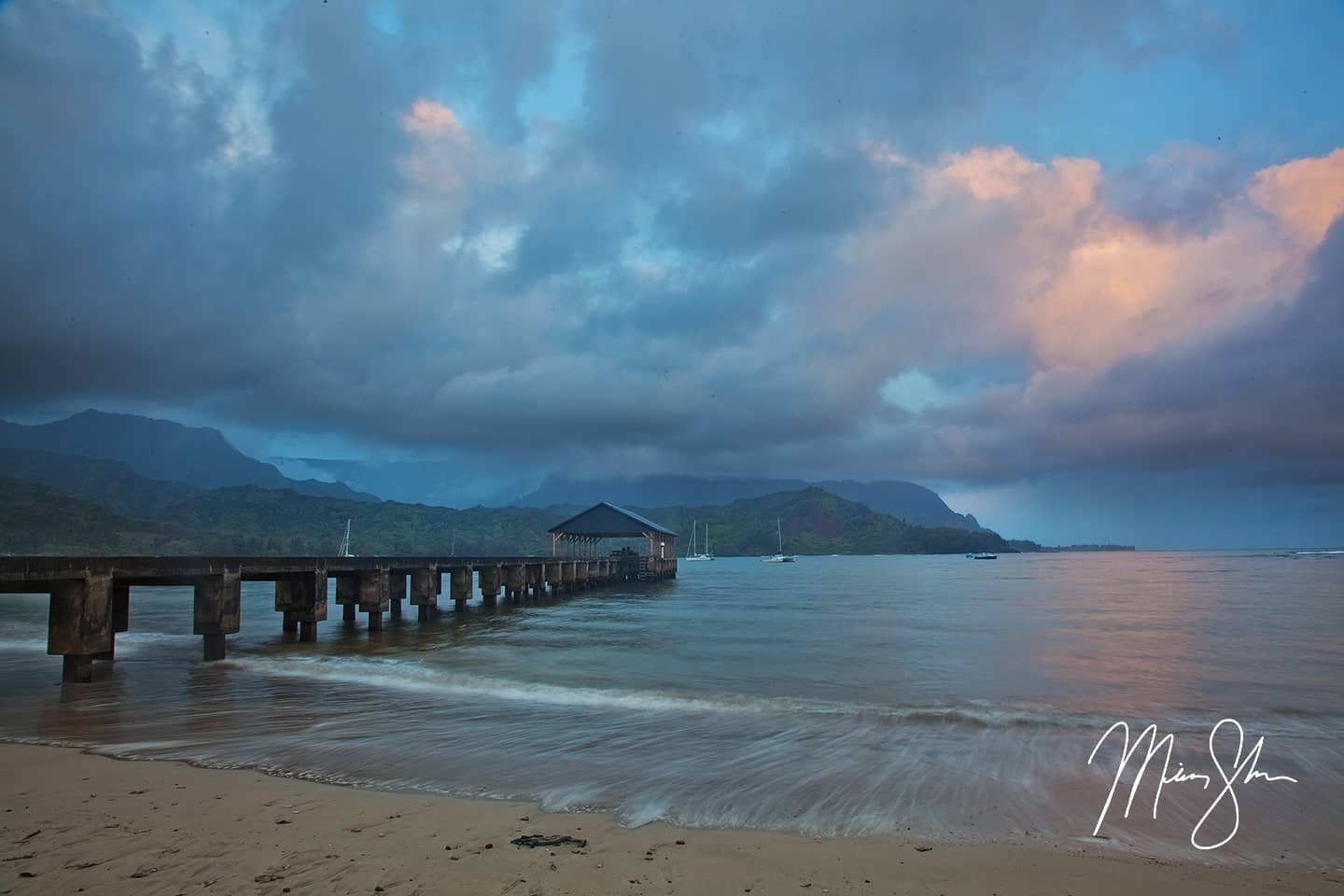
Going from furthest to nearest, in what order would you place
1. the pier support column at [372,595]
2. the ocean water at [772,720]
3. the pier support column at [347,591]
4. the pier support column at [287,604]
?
1. the pier support column at [347,591]
2. the pier support column at [372,595]
3. the pier support column at [287,604]
4. the ocean water at [772,720]

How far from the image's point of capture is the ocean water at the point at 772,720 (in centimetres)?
775

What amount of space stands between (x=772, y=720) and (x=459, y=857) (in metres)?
8.24

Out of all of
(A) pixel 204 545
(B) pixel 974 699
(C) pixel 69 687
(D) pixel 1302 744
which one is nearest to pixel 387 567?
(C) pixel 69 687

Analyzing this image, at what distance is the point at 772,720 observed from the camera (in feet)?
43.0

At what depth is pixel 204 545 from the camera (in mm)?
124000

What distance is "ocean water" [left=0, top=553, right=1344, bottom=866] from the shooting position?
7.75m

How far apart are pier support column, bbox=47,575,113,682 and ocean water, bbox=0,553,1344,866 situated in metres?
0.61

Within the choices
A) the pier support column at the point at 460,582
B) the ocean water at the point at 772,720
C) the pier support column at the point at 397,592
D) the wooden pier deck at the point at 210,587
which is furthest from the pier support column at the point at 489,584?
the ocean water at the point at 772,720

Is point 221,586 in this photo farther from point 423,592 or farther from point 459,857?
point 459,857

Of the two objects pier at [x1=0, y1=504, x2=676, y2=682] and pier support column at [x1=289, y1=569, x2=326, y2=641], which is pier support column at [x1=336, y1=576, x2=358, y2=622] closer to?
pier at [x1=0, y1=504, x2=676, y2=682]

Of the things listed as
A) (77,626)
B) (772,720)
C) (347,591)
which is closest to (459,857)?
(772,720)

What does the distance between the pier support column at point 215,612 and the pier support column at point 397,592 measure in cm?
1466

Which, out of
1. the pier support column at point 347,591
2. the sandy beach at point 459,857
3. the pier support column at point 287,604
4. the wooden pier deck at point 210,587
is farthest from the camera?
the pier support column at point 347,591

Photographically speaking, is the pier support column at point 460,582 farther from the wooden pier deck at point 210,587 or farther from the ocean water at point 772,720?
the ocean water at point 772,720
